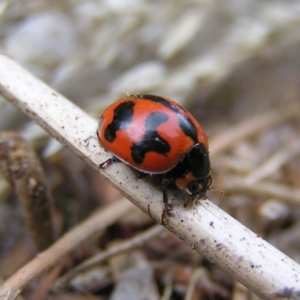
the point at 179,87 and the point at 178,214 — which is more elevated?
the point at 178,214

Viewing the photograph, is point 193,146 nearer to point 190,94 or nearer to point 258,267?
point 258,267

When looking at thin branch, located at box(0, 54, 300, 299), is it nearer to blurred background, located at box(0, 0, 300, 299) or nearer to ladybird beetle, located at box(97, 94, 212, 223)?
ladybird beetle, located at box(97, 94, 212, 223)

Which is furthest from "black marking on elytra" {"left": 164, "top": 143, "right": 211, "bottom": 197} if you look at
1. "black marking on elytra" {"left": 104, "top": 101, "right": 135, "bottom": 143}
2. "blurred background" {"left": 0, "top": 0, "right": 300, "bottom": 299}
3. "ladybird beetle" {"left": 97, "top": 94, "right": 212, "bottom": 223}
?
"blurred background" {"left": 0, "top": 0, "right": 300, "bottom": 299}

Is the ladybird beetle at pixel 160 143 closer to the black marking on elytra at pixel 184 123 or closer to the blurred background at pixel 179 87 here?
the black marking on elytra at pixel 184 123

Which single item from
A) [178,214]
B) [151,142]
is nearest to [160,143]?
[151,142]

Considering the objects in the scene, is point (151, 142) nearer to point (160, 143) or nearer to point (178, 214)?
point (160, 143)

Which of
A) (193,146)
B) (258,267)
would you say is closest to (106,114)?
(193,146)

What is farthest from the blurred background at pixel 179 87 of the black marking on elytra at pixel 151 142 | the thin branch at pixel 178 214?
the black marking on elytra at pixel 151 142

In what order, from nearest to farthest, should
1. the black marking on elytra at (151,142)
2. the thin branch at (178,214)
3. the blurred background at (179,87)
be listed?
the thin branch at (178,214) → the black marking on elytra at (151,142) → the blurred background at (179,87)
